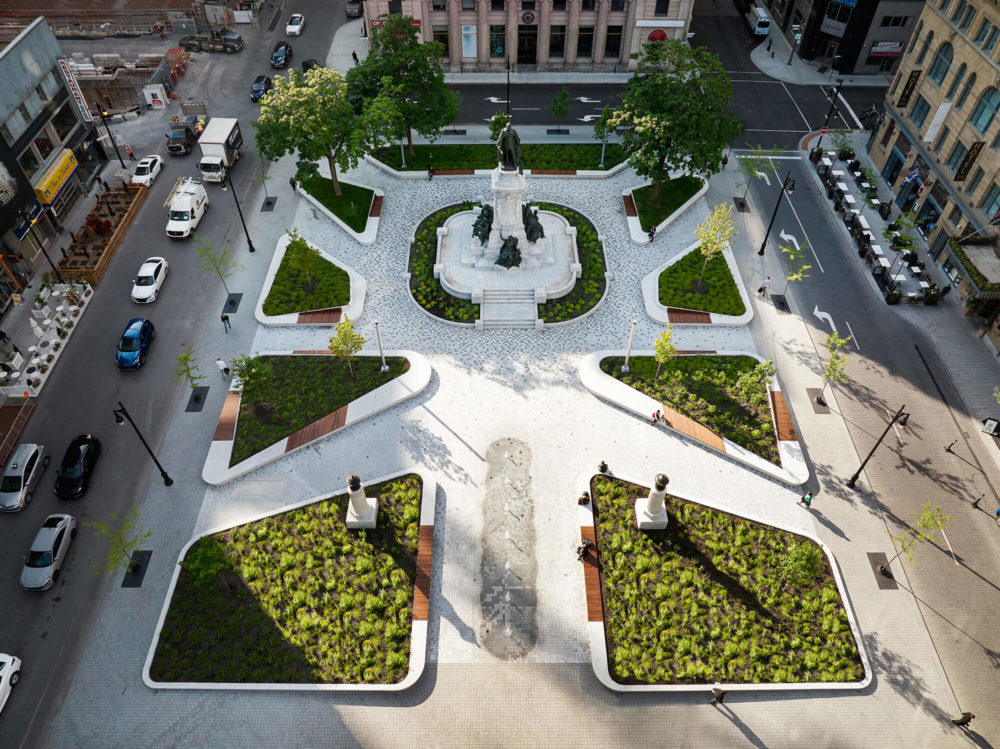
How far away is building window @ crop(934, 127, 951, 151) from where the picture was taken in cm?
4667

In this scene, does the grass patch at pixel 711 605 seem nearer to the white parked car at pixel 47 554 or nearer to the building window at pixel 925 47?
the white parked car at pixel 47 554

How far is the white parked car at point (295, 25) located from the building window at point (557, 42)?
90.7ft

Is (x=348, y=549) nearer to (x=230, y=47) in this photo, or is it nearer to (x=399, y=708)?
(x=399, y=708)

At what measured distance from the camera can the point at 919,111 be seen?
50.0 m

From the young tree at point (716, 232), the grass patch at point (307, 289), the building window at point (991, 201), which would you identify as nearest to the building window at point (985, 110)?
the building window at point (991, 201)

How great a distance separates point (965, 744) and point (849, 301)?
26.7 metres

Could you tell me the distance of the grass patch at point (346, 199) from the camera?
49531 mm

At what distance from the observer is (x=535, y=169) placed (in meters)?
54.5

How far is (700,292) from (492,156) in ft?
73.0

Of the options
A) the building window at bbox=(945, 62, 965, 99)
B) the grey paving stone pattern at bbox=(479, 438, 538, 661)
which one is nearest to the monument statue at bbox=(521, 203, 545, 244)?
the grey paving stone pattern at bbox=(479, 438, 538, 661)

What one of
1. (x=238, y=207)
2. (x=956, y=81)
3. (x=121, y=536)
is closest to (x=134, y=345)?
(x=238, y=207)

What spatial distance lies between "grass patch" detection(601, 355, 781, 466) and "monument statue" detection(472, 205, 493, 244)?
1209cm

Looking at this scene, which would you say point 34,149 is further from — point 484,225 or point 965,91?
point 965,91

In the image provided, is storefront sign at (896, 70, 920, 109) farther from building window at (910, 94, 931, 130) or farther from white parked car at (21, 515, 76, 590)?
white parked car at (21, 515, 76, 590)
